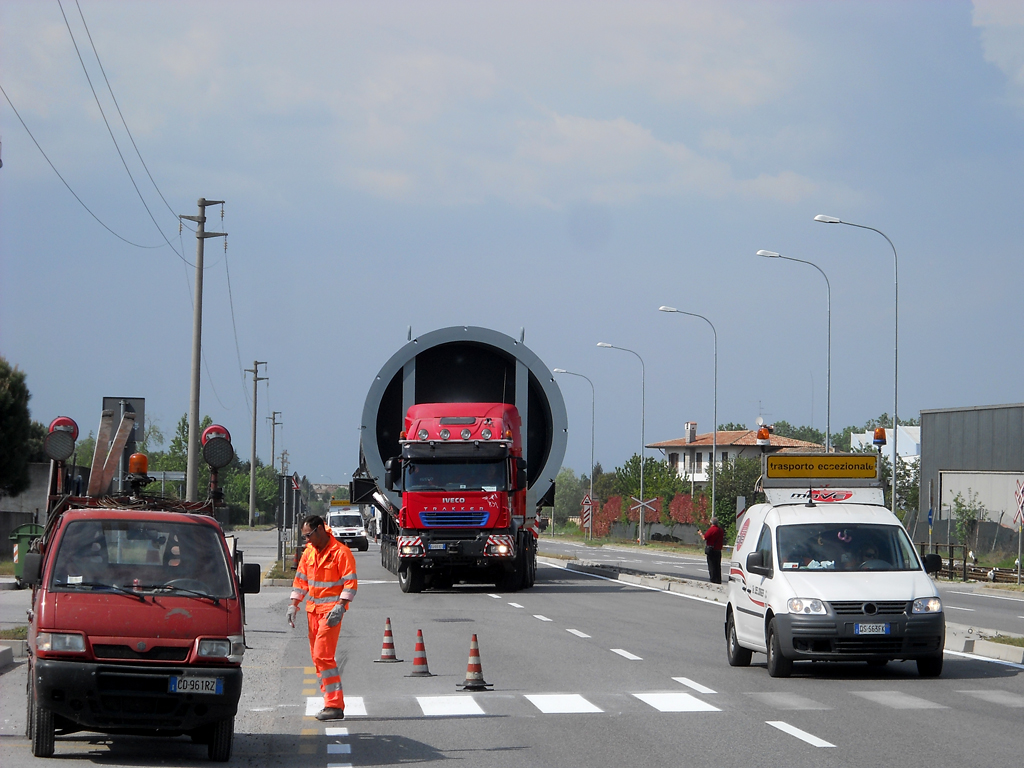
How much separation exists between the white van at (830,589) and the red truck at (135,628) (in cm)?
620

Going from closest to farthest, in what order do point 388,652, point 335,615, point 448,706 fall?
1. point 335,615
2. point 448,706
3. point 388,652

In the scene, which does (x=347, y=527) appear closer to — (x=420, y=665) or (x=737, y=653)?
(x=737, y=653)

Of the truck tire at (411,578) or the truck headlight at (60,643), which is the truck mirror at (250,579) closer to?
the truck headlight at (60,643)

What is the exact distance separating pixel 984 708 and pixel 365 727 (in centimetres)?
538

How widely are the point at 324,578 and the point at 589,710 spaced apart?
254 cm

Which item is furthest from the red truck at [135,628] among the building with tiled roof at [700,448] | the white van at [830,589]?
the building with tiled roof at [700,448]

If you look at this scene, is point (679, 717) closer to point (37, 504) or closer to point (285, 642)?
point (285, 642)

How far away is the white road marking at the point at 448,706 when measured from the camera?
1106 centimetres

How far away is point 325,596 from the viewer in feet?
36.2

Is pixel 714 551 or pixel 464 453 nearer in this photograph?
pixel 464 453

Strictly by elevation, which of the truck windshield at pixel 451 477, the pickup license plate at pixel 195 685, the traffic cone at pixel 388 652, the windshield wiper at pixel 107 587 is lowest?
the traffic cone at pixel 388 652

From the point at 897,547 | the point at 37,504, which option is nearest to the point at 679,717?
the point at 897,547

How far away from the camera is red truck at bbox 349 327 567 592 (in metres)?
26.4

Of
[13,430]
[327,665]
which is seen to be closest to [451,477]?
[327,665]
